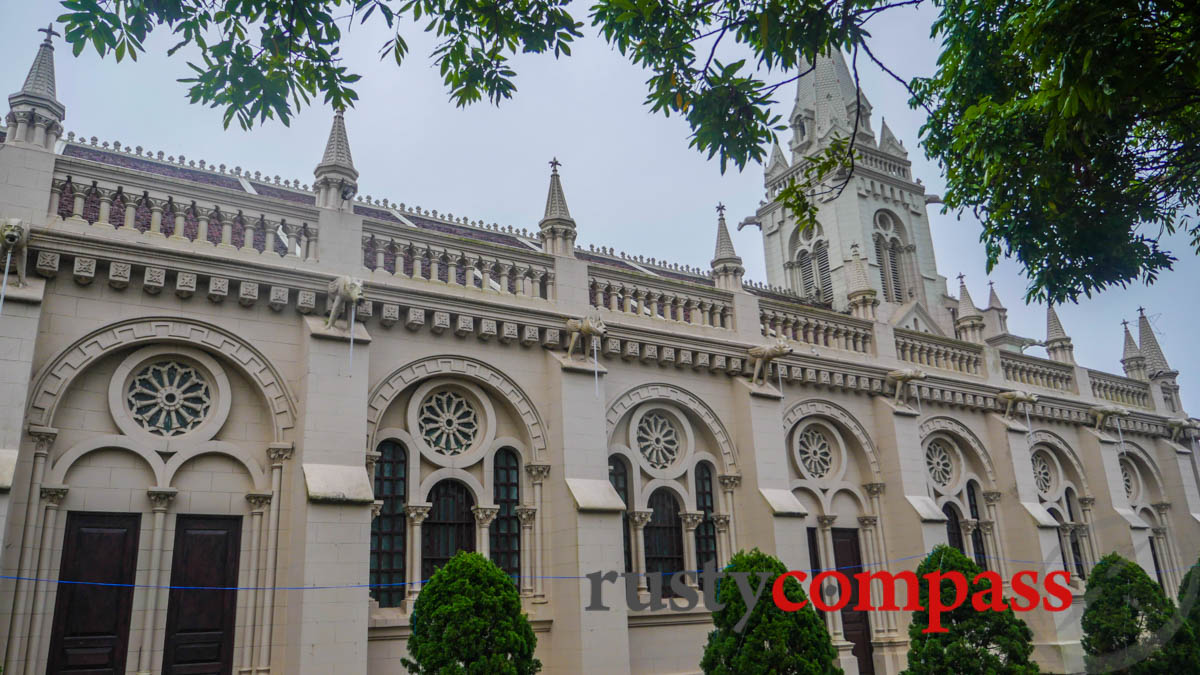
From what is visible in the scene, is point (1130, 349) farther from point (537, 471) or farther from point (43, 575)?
point (43, 575)

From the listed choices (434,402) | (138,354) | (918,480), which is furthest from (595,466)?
(918,480)

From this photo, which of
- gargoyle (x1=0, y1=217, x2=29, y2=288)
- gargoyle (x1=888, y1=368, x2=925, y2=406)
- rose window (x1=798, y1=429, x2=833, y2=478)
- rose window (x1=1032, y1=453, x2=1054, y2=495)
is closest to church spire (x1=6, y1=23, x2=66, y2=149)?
gargoyle (x1=0, y1=217, x2=29, y2=288)

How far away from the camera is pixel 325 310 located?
53.1 ft

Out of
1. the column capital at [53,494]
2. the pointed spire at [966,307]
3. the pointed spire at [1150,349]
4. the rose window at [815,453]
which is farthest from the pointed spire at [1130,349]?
the column capital at [53,494]

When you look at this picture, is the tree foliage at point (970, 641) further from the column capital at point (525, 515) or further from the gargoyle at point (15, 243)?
the gargoyle at point (15, 243)

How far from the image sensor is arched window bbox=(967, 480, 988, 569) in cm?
2548

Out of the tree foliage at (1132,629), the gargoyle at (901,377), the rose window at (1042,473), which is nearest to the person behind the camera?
the tree foliage at (1132,629)

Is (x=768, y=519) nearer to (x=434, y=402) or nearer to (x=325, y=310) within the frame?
(x=434, y=402)

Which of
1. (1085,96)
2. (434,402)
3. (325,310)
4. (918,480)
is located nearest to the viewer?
(1085,96)

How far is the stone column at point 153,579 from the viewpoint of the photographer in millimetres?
13453

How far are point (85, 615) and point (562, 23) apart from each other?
1154 cm

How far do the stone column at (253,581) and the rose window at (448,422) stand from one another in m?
3.32

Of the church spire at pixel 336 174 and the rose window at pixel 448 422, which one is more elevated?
the church spire at pixel 336 174

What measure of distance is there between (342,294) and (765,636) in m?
9.67
